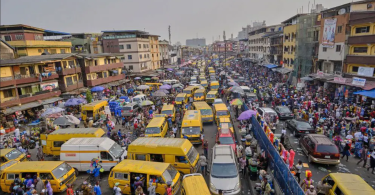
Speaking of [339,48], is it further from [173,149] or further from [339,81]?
[173,149]

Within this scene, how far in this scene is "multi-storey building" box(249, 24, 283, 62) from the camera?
6059 cm

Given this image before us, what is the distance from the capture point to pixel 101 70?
3934 centimetres

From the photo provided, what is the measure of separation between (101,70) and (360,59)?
36.9m

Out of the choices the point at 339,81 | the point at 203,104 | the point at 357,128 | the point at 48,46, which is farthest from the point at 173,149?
the point at 48,46

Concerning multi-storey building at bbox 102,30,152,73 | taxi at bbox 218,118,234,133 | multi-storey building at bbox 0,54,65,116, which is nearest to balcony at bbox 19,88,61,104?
multi-storey building at bbox 0,54,65,116

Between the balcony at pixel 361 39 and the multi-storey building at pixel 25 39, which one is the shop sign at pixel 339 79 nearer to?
the balcony at pixel 361 39

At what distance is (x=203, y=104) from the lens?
24.5m

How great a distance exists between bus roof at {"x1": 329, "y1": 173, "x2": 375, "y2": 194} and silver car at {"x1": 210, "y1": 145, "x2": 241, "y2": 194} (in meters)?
4.07

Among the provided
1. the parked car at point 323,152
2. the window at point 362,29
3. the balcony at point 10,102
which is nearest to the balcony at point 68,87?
the balcony at point 10,102

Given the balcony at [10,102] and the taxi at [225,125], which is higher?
the balcony at [10,102]

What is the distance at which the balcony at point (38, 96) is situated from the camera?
26234 mm

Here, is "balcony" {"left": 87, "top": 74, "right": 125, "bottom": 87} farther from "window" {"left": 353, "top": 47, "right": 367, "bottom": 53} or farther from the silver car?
"window" {"left": 353, "top": 47, "right": 367, "bottom": 53}

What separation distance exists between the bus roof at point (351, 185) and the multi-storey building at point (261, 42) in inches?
2097

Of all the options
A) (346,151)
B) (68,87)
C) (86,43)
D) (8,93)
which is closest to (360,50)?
(346,151)
